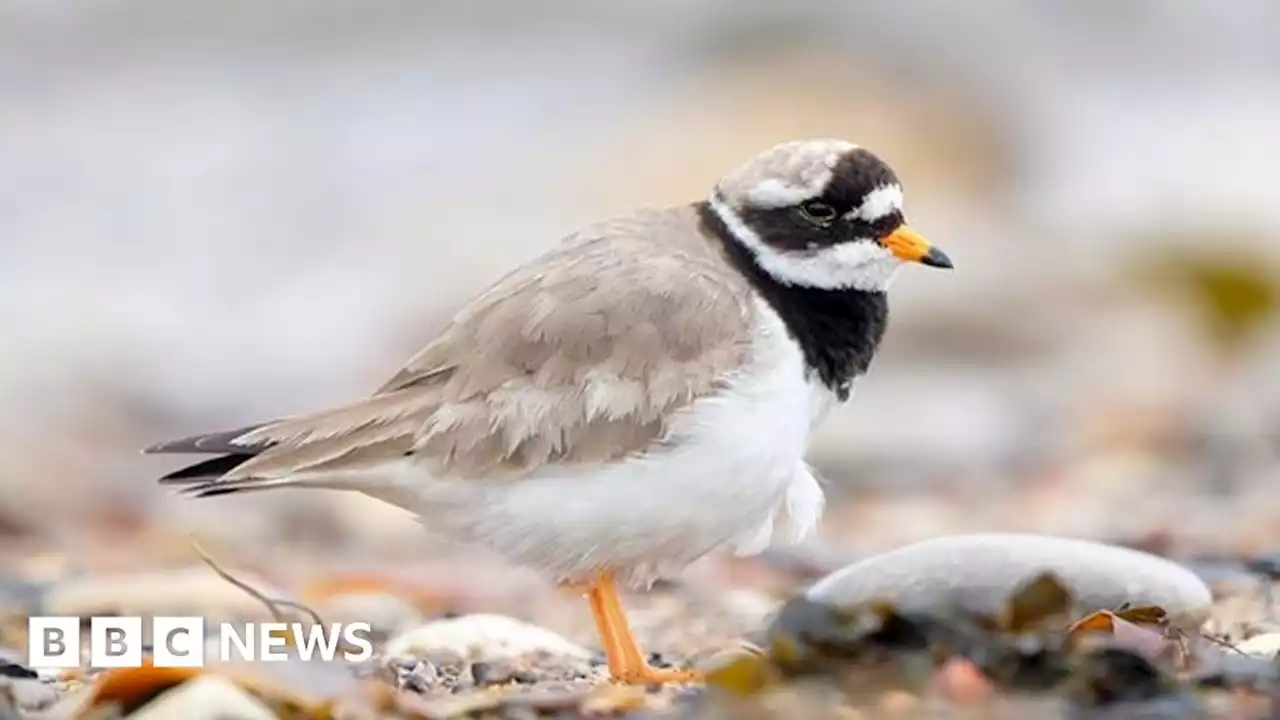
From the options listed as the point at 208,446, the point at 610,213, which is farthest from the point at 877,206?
the point at 610,213

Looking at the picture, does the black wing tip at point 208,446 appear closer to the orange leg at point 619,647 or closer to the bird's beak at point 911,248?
the orange leg at point 619,647

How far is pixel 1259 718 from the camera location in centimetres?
331

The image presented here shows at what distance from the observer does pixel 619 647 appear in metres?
4.46

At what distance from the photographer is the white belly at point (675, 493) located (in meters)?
4.24

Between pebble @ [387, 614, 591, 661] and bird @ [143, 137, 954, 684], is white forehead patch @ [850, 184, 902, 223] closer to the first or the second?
bird @ [143, 137, 954, 684]

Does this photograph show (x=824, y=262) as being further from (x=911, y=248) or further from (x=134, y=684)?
(x=134, y=684)

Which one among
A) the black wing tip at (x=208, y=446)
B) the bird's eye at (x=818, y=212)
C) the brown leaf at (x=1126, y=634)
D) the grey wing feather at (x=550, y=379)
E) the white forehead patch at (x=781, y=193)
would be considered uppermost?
the white forehead patch at (x=781, y=193)

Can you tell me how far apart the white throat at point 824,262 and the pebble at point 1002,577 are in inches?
23.9

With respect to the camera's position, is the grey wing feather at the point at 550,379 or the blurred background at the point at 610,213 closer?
the grey wing feather at the point at 550,379

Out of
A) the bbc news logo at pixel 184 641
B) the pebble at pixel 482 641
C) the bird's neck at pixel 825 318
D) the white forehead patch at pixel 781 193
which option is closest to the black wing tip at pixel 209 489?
the bbc news logo at pixel 184 641

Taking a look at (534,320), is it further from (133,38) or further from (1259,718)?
(133,38)

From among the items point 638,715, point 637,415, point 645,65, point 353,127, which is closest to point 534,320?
point 637,415

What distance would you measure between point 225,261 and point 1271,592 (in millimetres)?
10655

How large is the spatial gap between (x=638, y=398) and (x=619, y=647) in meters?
0.55
